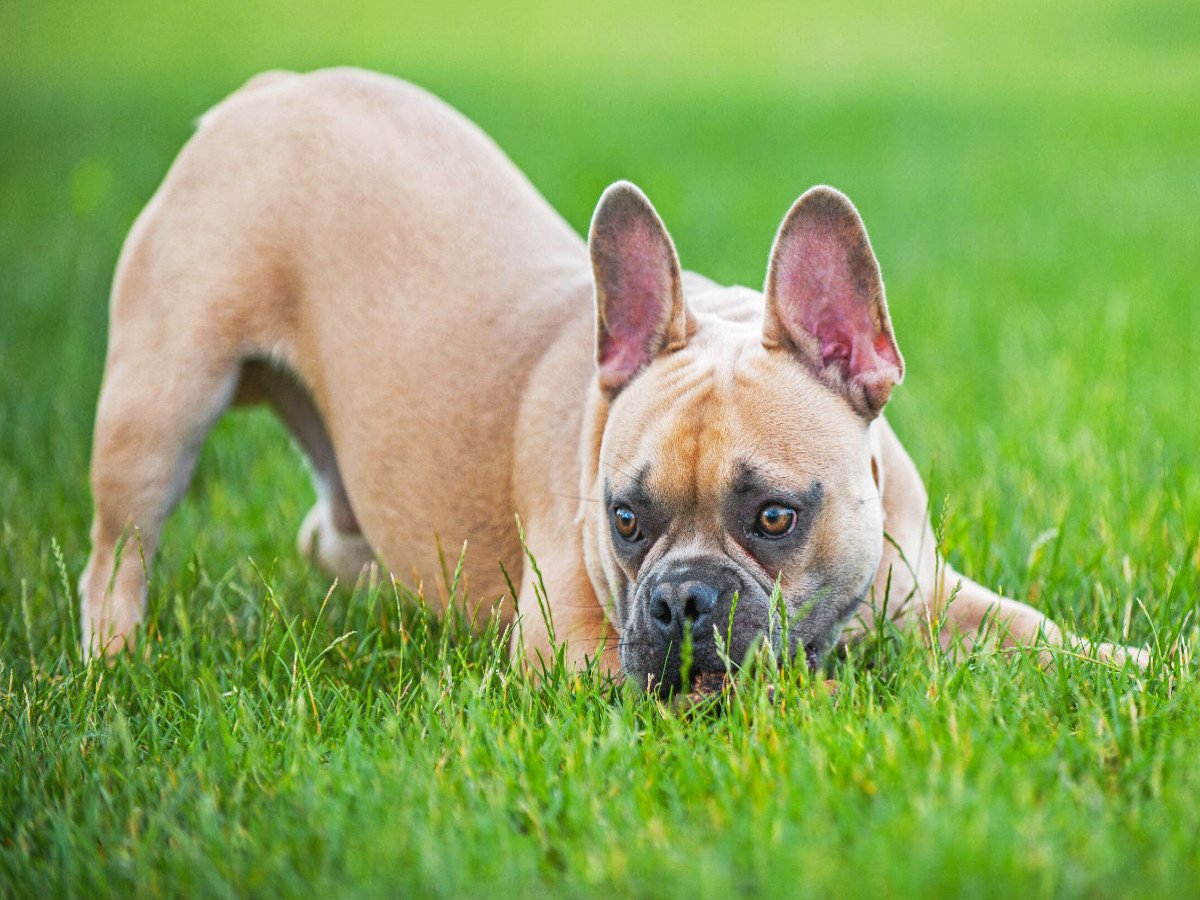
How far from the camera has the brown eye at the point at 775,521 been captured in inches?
107

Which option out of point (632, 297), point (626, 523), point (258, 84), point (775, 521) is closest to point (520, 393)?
point (632, 297)

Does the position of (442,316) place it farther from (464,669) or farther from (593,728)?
(593,728)

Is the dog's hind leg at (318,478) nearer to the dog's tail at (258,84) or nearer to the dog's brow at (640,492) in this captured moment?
the dog's tail at (258,84)

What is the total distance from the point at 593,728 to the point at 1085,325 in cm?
430

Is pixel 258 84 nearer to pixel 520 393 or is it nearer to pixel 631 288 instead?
pixel 520 393

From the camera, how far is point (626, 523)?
287cm

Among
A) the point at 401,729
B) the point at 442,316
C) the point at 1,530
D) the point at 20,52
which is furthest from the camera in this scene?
the point at 20,52

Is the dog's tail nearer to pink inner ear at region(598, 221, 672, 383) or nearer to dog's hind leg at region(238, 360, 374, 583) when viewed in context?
dog's hind leg at region(238, 360, 374, 583)

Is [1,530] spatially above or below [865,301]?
below

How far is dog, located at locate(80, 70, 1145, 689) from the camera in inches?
109

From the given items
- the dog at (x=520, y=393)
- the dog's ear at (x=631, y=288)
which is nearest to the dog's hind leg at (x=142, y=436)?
the dog at (x=520, y=393)

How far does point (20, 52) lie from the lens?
20094mm

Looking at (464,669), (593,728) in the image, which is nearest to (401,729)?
(464,669)

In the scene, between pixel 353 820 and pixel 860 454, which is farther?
pixel 860 454
